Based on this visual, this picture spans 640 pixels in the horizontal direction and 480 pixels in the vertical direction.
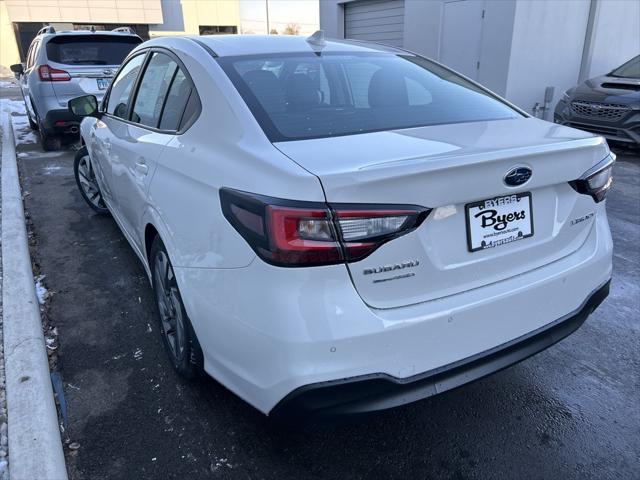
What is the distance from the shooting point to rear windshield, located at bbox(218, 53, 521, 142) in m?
2.12

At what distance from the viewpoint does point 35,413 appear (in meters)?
2.35

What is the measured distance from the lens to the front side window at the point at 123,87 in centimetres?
351

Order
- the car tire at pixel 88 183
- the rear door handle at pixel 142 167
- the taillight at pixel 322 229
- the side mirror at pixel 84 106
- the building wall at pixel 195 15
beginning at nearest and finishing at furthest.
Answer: the taillight at pixel 322 229, the rear door handle at pixel 142 167, the side mirror at pixel 84 106, the car tire at pixel 88 183, the building wall at pixel 195 15

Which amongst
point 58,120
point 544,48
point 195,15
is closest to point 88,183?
point 58,120

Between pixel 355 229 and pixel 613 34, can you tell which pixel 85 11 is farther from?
pixel 355 229

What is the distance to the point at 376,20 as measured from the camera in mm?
12164

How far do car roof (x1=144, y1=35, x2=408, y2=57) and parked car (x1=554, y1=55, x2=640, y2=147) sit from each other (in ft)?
19.5

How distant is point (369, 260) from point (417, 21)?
10.3 metres

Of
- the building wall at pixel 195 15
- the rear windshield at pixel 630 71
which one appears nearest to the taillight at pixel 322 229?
the rear windshield at pixel 630 71

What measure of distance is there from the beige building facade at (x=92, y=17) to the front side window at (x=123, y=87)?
2895 centimetres

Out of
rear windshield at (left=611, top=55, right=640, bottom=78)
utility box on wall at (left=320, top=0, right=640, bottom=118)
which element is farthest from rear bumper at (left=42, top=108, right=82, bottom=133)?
rear windshield at (left=611, top=55, right=640, bottom=78)

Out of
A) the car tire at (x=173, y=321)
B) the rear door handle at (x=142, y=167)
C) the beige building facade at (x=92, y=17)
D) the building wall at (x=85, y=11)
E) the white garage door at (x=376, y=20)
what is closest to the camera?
the car tire at (x=173, y=321)

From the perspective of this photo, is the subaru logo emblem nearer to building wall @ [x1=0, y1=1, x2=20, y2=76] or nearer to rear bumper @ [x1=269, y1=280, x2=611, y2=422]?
rear bumper @ [x1=269, y1=280, x2=611, y2=422]

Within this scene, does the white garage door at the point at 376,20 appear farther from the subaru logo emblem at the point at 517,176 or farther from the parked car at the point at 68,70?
the subaru logo emblem at the point at 517,176
